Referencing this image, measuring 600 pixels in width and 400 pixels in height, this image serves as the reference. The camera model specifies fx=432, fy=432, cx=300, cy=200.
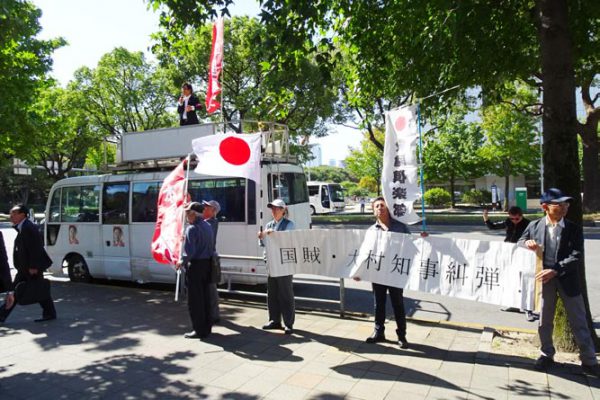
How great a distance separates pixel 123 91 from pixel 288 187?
23080 millimetres

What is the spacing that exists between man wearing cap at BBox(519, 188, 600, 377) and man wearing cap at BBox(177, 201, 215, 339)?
393cm

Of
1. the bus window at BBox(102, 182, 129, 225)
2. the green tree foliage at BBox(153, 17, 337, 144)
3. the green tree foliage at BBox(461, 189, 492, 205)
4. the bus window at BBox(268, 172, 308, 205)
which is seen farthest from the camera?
the green tree foliage at BBox(461, 189, 492, 205)

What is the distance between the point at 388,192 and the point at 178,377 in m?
3.22

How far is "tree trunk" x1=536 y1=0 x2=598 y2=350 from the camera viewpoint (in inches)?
194

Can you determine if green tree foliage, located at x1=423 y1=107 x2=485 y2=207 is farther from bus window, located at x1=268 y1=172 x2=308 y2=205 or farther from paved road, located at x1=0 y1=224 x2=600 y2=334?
bus window, located at x1=268 y1=172 x2=308 y2=205

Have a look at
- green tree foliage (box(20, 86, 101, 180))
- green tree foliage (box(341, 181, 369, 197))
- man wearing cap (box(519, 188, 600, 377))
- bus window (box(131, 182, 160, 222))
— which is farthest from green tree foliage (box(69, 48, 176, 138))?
green tree foliage (box(341, 181, 369, 197))

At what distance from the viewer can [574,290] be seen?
173 inches

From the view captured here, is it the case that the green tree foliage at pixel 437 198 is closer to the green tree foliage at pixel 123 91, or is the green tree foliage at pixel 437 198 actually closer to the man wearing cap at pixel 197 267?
the green tree foliage at pixel 123 91

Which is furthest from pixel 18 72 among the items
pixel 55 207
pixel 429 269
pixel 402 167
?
pixel 429 269

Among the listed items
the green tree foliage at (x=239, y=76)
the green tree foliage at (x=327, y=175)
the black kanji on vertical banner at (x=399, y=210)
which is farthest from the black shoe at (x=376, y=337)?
the green tree foliage at (x=327, y=175)

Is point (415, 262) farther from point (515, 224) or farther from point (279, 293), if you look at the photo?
point (515, 224)

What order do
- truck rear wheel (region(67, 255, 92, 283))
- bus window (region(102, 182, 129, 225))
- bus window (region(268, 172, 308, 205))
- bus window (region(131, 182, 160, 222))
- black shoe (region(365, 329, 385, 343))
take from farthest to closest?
truck rear wheel (region(67, 255, 92, 283)) → bus window (region(102, 182, 129, 225)) → bus window (region(131, 182, 160, 222)) → bus window (region(268, 172, 308, 205)) → black shoe (region(365, 329, 385, 343))

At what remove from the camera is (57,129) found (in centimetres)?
1742

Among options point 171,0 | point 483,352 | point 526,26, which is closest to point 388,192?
point 483,352
